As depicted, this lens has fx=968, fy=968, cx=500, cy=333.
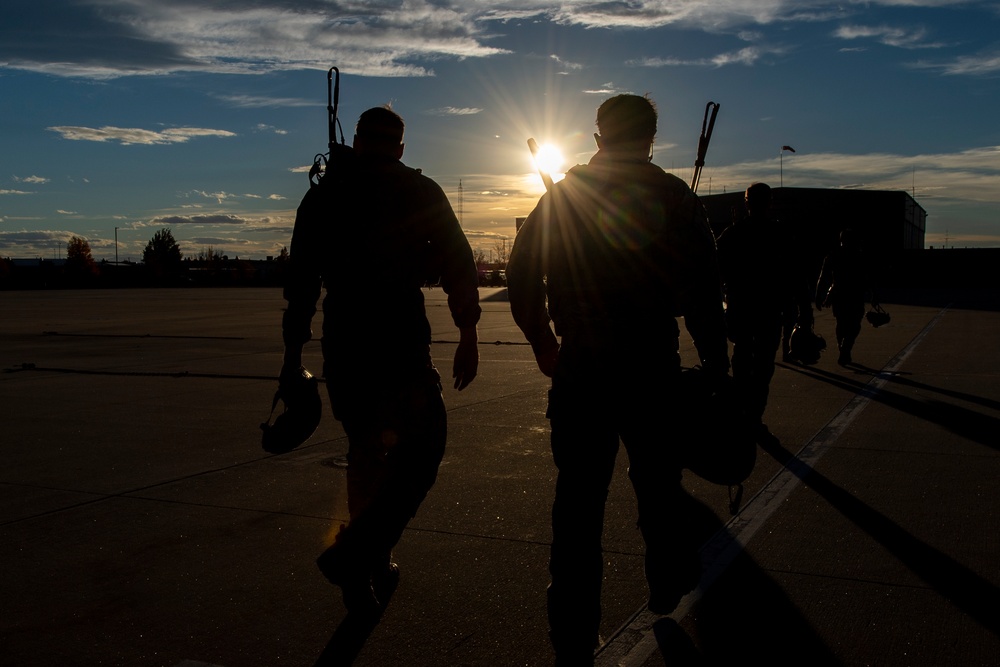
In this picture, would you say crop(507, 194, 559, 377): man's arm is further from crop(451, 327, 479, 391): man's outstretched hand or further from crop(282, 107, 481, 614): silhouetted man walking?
crop(451, 327, 479, 391): man's outstretched hand

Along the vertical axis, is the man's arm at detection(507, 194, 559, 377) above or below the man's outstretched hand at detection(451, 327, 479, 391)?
above

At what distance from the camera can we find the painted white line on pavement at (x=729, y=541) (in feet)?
11.9

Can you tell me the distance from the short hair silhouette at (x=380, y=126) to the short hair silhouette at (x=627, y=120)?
0.89 m

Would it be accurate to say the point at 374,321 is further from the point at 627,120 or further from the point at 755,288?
the point at 755,288

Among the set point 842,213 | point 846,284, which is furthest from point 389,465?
point 842,213

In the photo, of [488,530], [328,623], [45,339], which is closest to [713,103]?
[488,530]

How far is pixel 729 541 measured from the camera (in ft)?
16.3

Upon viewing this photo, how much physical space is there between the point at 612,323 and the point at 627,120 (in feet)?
2.46

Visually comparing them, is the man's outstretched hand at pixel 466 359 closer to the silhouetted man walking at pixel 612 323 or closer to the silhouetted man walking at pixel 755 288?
the silhouetted man walking at pixel 612 323

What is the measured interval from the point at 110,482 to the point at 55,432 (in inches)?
91.9

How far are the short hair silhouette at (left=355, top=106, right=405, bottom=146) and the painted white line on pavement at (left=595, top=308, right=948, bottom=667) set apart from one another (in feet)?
7.13

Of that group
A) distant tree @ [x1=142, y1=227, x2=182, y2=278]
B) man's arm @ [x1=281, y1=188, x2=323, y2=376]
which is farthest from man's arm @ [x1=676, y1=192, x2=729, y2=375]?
distant tree @ [x1=142, y1=227, x2=182, y2=278]

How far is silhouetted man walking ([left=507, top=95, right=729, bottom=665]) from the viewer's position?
11.3ft

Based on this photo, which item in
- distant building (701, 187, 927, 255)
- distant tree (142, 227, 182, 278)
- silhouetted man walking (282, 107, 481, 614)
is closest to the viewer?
silhouetted man walking (282, 107, 481, 614)
